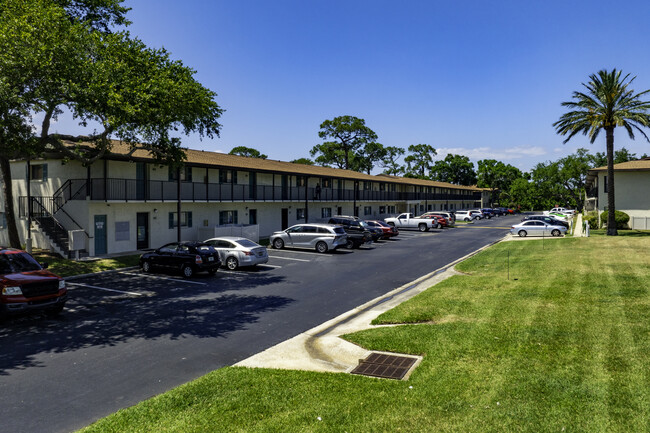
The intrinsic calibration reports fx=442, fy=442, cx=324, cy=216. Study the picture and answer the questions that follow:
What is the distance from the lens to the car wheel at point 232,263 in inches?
787

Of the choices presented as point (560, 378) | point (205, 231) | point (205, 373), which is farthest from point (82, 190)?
point (560, 378)

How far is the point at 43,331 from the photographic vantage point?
10.6m

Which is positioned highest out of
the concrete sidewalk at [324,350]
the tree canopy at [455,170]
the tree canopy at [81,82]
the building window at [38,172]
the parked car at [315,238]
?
the tree canopy at [455,170]

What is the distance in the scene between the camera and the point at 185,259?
18156mm

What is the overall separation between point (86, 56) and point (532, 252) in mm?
22993

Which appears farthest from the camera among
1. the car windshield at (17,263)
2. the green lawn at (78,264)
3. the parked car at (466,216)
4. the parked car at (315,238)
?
the parked car at (466,216)

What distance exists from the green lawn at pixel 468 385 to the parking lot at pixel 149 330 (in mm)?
1023

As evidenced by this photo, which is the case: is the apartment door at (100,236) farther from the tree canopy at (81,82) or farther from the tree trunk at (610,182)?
the tree trunk at (610,182)

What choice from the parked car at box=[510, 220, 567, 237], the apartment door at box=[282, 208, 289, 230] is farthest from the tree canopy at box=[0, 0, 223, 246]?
the parked car at box=[510, 220, 567, 237]

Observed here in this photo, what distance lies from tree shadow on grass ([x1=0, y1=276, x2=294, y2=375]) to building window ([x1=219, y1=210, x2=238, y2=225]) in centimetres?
1557

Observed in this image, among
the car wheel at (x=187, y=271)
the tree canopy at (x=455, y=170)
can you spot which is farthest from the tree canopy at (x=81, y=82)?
the tree canopy at (x=455, y=170)

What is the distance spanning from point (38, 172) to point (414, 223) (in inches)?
1305

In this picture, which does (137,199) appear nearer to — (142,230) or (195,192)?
(142,230)

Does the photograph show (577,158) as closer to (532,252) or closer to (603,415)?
(532,252)
